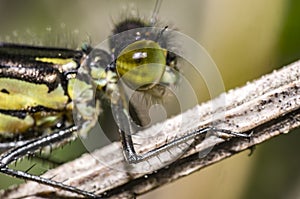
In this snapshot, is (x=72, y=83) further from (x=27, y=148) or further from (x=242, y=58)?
(x=242, y=58)

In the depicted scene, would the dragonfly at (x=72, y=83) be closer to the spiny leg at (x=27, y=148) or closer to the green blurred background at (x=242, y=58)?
the spiny leg at (x=27, y=148)

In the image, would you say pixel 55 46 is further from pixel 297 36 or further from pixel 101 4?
pixel 297 36

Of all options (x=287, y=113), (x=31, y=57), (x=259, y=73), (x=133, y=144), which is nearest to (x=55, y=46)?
(x=31, y=57)

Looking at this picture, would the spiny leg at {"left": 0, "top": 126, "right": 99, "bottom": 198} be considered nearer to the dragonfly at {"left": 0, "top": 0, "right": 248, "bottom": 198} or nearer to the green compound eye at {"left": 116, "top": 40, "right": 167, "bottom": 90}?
the dragonfly at {"left": 0, "top": 0, "right": 248, "bottom": 198}

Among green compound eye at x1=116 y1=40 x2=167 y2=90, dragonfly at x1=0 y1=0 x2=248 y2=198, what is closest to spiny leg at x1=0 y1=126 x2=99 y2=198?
dragonfly at x1=0 y1=0 x2=248 y2=198

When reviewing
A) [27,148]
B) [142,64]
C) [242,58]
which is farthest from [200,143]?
[27,148]

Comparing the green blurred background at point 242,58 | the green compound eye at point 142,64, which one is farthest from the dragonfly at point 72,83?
the green blurred background at point 242,58
